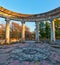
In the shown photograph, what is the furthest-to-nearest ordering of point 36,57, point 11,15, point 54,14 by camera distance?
point 11,15
point 54,14
point 36,57

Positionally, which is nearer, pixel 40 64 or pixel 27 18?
pixel 40 64

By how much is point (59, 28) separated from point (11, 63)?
46.6m

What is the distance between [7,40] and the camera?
33000 mm

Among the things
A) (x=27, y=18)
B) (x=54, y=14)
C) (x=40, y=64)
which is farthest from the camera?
(x=27, y=18)

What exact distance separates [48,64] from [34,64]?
5.90ft

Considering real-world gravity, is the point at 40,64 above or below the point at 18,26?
below

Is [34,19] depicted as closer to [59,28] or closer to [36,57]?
[36,57]

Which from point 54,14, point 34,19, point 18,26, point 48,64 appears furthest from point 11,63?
point 18,26

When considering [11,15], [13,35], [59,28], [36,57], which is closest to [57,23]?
[59,28]

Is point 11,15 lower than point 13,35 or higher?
higher

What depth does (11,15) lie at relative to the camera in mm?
34312

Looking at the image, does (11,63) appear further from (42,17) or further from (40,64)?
(42,17)

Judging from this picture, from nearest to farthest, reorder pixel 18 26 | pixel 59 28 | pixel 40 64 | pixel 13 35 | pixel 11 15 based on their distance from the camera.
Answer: pixel 40 64, pixel 11 15, pixel 59 28, pixel 13 35, pixel 18 26

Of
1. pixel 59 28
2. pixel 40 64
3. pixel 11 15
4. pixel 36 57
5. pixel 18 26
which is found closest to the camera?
pixel 40 64
